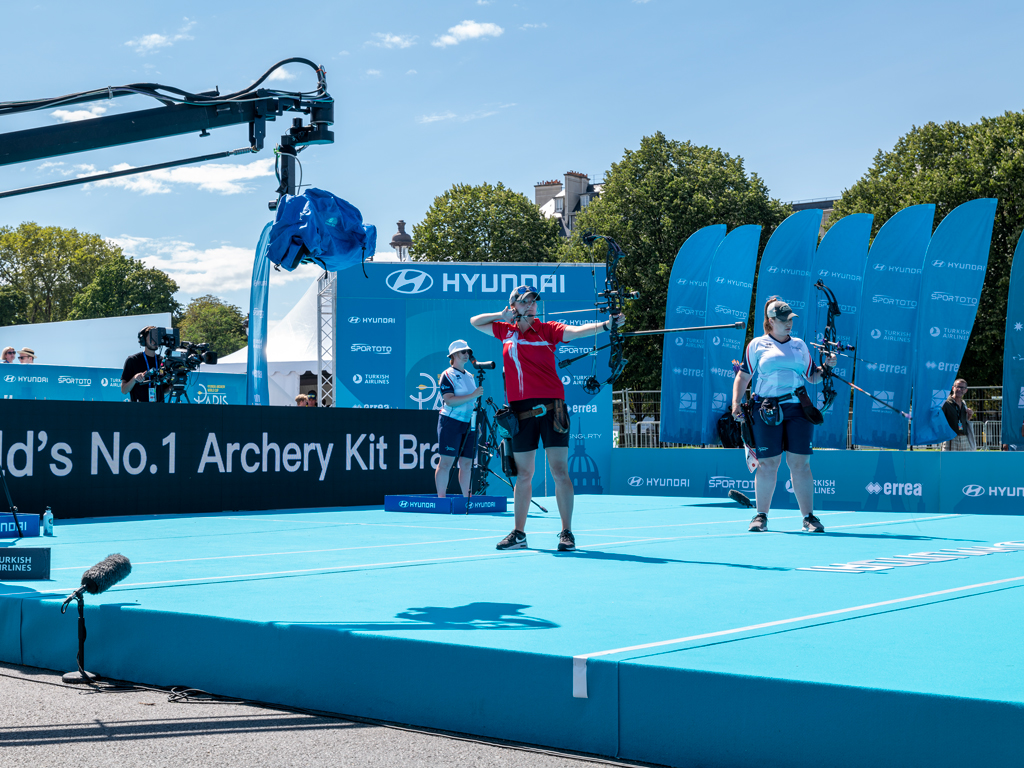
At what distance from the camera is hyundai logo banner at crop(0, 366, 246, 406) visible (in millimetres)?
20634

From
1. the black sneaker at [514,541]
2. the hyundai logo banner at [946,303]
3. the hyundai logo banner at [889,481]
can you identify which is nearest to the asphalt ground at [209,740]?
the black sneaker at [514,541]

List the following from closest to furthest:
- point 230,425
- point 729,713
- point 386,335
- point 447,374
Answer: point 729,713 → point 447,374 → point 230,425 → point 386,335

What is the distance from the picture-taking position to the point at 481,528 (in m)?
9.15

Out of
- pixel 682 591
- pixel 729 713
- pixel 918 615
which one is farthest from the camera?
pixel 682 591

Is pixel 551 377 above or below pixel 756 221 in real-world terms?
below

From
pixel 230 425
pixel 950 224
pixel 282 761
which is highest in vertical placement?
pixel 950 224

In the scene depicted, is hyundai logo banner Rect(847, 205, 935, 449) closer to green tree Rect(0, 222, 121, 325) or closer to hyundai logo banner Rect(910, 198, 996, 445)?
hyundai logo banner Rect(910, 198, 996, 445)

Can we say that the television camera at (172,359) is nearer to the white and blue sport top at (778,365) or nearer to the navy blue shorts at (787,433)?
the white and blue sport top at (778,365)

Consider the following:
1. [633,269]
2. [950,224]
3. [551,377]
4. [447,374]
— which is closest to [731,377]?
[950,224]

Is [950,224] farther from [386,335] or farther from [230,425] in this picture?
[230,425]

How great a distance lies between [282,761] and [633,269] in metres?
38.3

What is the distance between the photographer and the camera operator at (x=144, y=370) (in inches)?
496

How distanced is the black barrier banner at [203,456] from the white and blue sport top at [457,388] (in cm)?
266

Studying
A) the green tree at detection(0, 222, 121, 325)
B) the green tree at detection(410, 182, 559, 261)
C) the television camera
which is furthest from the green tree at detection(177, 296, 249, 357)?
the television camera
